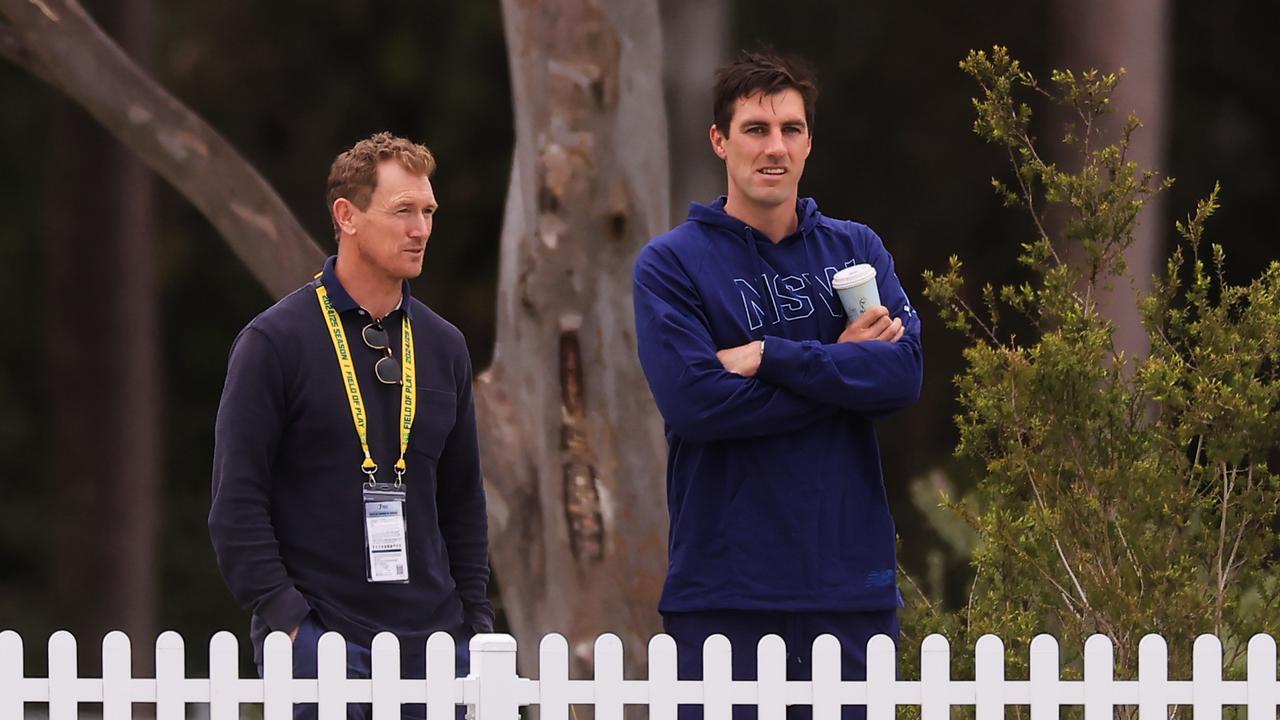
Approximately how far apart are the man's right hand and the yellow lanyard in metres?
0.99

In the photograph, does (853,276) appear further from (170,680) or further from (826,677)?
(170,680)

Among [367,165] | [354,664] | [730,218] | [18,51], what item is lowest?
[354,664]

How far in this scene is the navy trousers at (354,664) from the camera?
428 centimetres

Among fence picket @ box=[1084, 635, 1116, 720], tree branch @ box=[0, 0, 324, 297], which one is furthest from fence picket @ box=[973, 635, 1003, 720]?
tree branch @ box=[0, 0, 324, 297]

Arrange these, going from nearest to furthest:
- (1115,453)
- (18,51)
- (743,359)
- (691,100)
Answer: (743,359), (1115,453), (18,51), (691,100)

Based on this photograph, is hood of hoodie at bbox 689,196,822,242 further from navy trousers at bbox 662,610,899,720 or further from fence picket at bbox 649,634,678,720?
fence picket at bbox 649,634,678,720

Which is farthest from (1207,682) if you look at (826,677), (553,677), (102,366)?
(102,366)

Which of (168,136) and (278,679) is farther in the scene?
(168,136)

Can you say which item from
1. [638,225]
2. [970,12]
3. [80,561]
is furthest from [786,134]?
[970,12]

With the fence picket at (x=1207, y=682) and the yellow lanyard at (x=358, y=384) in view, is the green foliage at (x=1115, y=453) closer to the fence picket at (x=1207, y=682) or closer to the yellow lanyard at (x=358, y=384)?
the fence picket at (x=1207, y=682)

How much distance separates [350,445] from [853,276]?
1191 mm

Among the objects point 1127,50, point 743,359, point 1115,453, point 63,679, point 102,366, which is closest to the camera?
point 63,679

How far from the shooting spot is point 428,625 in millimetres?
4395

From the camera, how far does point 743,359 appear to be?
459 centimetres
